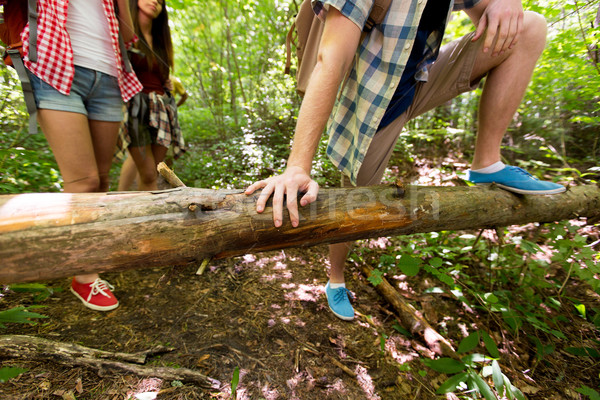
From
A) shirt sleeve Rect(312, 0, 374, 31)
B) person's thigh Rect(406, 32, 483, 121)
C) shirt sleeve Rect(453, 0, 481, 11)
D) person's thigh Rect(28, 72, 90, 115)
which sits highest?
shirt sleeve Rect(453, 0, 481, 11)

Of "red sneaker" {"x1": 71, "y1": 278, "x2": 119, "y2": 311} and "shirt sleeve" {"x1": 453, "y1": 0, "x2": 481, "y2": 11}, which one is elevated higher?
"shirt sleeve" {"x1": 453, "y1": 0, "x2": 481, "y2": 11}

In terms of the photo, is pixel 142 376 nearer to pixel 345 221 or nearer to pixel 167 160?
pixel 345 221

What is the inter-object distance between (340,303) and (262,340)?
26.2 inches

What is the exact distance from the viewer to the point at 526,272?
7.97 ft

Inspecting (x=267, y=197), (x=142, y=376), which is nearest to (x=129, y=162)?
(x=142, y=376)

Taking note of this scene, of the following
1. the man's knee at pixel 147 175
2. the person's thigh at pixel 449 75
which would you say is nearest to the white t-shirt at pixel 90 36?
the man's knee at pixel 147 175

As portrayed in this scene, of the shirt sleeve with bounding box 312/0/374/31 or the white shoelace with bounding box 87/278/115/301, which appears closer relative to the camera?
A: the shirt sleeve with bounding box 312/0/374/31

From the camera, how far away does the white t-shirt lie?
158 centimetres

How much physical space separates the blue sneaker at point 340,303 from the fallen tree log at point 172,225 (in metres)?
0.87

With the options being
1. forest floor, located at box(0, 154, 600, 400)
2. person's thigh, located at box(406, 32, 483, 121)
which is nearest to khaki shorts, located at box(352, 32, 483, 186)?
person's thigh, located at box(406, 32, 483, 121)

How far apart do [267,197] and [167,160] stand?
266 cm

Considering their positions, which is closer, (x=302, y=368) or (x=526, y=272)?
(x=302, y=368)

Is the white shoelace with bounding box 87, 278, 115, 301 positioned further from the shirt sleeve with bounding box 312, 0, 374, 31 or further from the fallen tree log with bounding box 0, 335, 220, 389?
the shirt sleeve with bounding box 312, 0, 374, 31

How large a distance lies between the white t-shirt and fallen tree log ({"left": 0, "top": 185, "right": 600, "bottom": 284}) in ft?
3.97
